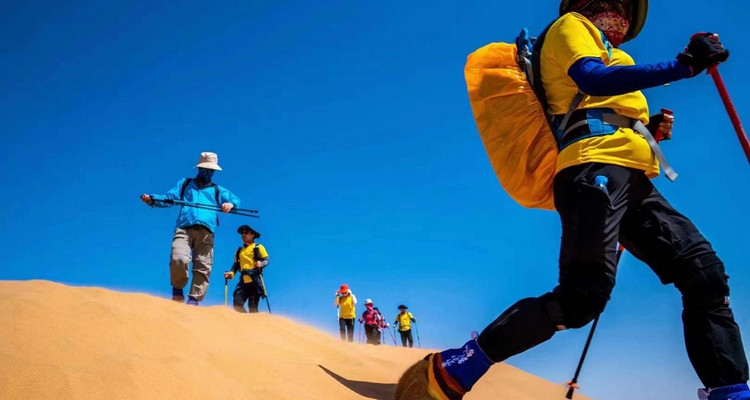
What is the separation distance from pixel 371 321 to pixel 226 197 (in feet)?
32.4

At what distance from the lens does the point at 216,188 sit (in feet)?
23.6

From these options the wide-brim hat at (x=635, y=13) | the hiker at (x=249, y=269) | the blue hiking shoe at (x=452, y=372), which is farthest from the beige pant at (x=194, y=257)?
the wide-brim hat at (x=635, y=13)

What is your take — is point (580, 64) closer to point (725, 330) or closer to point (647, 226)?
point (647, 226)

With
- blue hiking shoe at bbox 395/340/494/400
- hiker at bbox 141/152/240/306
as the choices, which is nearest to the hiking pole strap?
blue hiking shoe at bbox 395/340/494/400

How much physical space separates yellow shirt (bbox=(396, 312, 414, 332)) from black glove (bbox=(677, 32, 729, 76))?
1352 centimetres

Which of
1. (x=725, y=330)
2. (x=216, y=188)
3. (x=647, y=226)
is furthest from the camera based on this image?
(x=216, y=188)

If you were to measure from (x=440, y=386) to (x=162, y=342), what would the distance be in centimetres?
142

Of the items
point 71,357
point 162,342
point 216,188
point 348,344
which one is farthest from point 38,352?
point 216,188

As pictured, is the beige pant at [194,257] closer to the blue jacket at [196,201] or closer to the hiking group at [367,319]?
the blue jacket at [196,201]

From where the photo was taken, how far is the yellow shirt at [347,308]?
13.9 m

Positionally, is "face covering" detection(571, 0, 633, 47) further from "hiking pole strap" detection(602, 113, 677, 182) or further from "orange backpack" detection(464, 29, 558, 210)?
"hiking pole strap" detection(602, 113, 677, 182)

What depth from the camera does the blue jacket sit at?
672 cm

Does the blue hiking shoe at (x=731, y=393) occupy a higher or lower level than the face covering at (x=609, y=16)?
lower

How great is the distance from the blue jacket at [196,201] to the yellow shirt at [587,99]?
5039mm
